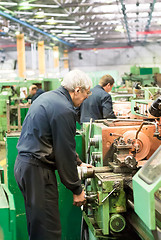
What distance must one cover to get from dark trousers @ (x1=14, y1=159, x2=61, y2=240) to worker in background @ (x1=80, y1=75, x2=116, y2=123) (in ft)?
5.89

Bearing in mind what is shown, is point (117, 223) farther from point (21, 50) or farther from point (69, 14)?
point (21, 50)

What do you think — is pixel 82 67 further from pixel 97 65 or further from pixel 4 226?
pixel 4 226

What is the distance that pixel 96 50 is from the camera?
19.2m

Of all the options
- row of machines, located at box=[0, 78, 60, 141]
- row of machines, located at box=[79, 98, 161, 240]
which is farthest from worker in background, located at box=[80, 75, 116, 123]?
row of machines, located at box=[0, 78, 60, 141]

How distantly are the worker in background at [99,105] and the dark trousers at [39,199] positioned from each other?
70.7 inches

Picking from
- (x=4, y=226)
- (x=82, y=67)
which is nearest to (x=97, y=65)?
(x=82, y=67)

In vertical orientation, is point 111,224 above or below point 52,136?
below

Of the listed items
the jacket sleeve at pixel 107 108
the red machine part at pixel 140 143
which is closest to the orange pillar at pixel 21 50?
the jacket sleeve at pixel 107 108

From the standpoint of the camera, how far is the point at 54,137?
1854 mm

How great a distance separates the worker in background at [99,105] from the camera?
3.62 metres

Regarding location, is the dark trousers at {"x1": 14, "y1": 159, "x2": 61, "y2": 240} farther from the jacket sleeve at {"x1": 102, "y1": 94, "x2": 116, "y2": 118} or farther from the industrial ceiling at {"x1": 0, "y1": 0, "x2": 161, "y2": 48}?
the industrial ceiling at {"x1": 0, "y1": 0, "x2": 161, "y2": 48}

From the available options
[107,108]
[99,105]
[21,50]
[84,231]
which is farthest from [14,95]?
[84,231]

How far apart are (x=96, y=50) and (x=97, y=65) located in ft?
3.12

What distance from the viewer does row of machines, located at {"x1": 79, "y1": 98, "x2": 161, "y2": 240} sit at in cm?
191
